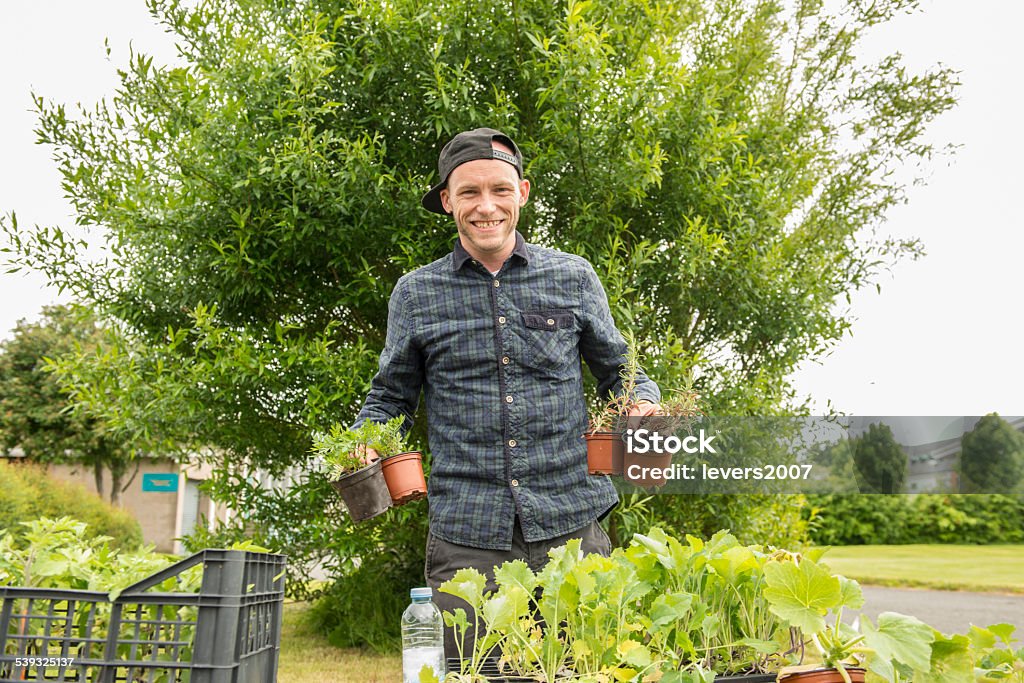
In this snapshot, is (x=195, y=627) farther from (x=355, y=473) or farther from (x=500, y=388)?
(x=500, y=388)

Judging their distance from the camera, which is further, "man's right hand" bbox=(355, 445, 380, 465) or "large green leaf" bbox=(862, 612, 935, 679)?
"man's right hand" bbox=(355, 445, 380, 465)

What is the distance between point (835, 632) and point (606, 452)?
87 centimetres

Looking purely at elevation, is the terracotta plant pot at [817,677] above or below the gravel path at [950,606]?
above

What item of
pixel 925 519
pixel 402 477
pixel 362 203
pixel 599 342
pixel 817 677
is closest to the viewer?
pixel 817 677

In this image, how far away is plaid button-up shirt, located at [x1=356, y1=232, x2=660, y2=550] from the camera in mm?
2223

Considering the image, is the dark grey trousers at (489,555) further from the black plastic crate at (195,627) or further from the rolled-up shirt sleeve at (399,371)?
the black plastic crate at (195,627)

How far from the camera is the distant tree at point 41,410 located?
21.3 m

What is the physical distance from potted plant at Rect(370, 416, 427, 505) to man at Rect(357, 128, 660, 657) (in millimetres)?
203

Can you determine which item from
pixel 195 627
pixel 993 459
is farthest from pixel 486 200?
pixel 993 459

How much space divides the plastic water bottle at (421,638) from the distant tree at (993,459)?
4.85 metres

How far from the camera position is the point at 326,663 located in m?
5.49

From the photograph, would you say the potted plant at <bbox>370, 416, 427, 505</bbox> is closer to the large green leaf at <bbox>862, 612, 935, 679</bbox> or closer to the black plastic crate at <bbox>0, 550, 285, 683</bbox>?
the black plastic crate at <bbox>0, 550, 285, 683</bbox>

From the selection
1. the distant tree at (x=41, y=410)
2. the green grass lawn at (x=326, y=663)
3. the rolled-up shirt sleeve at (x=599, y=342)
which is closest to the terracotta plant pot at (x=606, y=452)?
the rolled-up shirt sleeve at (x=599, y=342)

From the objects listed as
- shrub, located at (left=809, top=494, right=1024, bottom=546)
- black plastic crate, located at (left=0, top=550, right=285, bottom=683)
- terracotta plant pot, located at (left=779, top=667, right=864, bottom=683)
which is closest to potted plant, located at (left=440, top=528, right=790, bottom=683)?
terracotta plant pot, located at (left=779, top=667, right=864, bottom=683)
